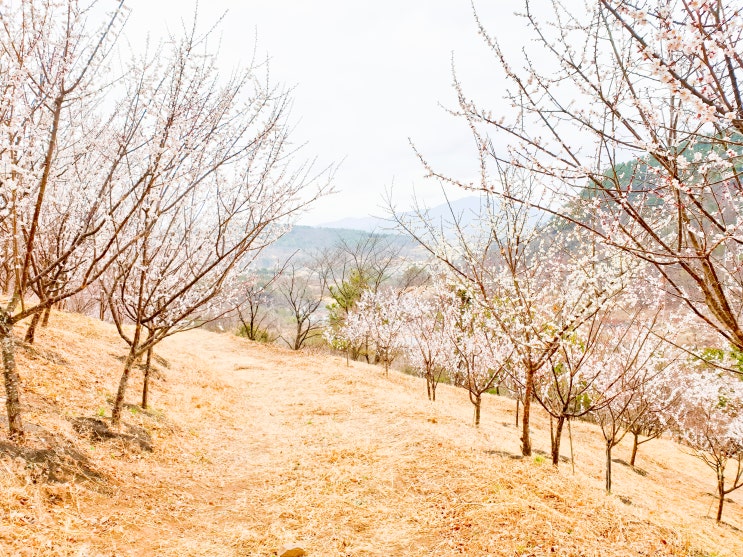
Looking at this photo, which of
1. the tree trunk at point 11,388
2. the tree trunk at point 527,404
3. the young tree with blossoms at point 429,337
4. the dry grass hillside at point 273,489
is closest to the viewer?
the dry grass hillside at point 273,489

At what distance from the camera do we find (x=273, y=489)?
6027 mm

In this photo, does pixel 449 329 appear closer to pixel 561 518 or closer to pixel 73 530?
pixel 561 518

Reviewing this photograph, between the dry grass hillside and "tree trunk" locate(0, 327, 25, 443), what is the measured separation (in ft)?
0.56

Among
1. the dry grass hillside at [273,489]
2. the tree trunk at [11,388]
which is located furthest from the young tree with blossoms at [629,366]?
the tree trunk at [11,388]

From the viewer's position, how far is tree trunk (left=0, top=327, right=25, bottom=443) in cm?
456

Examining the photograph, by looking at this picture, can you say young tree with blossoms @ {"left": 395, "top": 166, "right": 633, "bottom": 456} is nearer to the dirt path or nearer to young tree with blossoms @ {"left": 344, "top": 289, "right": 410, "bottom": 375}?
the dirt path

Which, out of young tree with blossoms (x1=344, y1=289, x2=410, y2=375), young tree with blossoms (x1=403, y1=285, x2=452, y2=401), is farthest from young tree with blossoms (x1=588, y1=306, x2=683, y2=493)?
young tree with blossoms (x1=344, y1=289, x2=410, y2=375)

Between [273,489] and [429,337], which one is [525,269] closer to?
[273,489]

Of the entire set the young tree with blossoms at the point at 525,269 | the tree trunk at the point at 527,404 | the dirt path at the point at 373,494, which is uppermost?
the young tree with blossoms at the point at 525,269

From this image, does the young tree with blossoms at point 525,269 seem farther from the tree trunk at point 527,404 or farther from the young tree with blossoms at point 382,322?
the young tree with blossoms at point 382,322

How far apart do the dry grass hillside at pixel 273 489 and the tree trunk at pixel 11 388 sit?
170 millimetres

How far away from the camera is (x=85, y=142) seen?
21.4 ft

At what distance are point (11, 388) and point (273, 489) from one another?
3.40m

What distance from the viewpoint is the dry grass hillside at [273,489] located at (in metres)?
4.31
